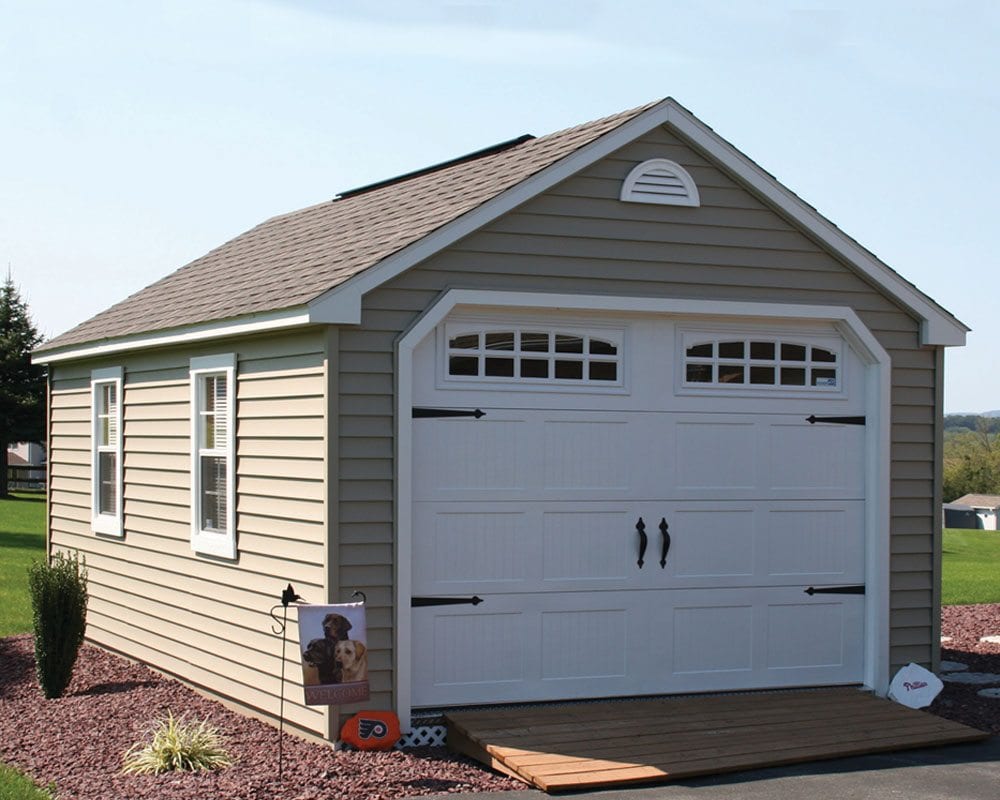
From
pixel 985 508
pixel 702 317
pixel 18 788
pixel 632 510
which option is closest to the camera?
pixel 18 788

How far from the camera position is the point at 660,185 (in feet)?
31.1

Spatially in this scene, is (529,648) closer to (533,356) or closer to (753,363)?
(533,356)

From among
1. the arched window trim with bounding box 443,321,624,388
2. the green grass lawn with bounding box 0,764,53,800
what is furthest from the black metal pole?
the arched window trim with bounding box 443,321,624,388

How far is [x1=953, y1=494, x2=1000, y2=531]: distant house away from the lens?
48500 millimetres

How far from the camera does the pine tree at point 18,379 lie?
1405 inches

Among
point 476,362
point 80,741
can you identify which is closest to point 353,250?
point 476,362

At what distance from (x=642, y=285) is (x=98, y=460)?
19.7 ft

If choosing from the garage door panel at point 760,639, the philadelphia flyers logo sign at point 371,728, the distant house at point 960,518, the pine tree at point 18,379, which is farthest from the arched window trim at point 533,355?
the distant house at point 960,518

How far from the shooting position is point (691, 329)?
9.65 metres

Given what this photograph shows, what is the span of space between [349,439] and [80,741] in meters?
2.67

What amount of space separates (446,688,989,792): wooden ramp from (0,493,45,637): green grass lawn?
15.3ft

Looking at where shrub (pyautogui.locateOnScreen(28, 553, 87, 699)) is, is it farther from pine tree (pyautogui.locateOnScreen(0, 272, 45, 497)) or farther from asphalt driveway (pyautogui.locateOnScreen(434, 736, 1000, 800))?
pine tree (pyautogui.locateOnScreen(0, 272, 45, 497))

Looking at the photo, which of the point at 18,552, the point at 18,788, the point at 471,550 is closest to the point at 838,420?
the point at 471,550

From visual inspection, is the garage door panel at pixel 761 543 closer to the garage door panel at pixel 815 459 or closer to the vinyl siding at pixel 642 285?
the garage door panel at pixel 815 459
